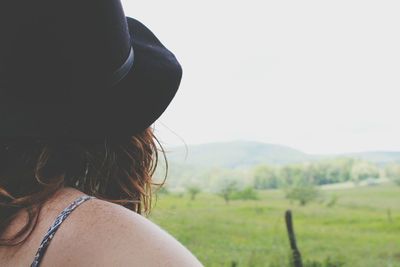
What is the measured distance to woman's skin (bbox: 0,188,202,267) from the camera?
0.79 meters

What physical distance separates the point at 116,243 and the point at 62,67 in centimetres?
38

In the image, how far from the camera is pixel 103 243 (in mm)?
810

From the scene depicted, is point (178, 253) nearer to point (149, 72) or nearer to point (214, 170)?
point (149, 72)

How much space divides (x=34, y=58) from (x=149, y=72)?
292 millimetres

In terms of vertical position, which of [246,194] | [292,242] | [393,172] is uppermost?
[292,242]

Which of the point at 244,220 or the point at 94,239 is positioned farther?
the point at 244,220

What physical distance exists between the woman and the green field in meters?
14.7

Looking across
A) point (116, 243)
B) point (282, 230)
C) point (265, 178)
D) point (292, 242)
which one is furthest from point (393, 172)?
point (116, 243)

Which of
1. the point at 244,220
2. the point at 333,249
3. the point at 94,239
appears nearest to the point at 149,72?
the point at 94,239

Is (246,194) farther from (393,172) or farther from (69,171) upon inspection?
(69,171)

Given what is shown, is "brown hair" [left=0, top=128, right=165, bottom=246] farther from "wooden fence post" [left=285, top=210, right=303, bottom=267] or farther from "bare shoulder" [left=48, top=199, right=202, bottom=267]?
"wooden fence post" [left=285, top=210, right=303, bottom=267]

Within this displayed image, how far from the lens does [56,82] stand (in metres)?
1.02

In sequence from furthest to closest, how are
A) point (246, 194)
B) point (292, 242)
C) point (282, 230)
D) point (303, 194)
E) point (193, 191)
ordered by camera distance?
point (246, 194), point (193, 191), point (303, 194), point (282, 230), point (292, 242)

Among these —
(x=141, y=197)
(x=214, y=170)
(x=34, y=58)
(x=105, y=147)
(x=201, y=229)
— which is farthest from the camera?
(x=214, y=170)
